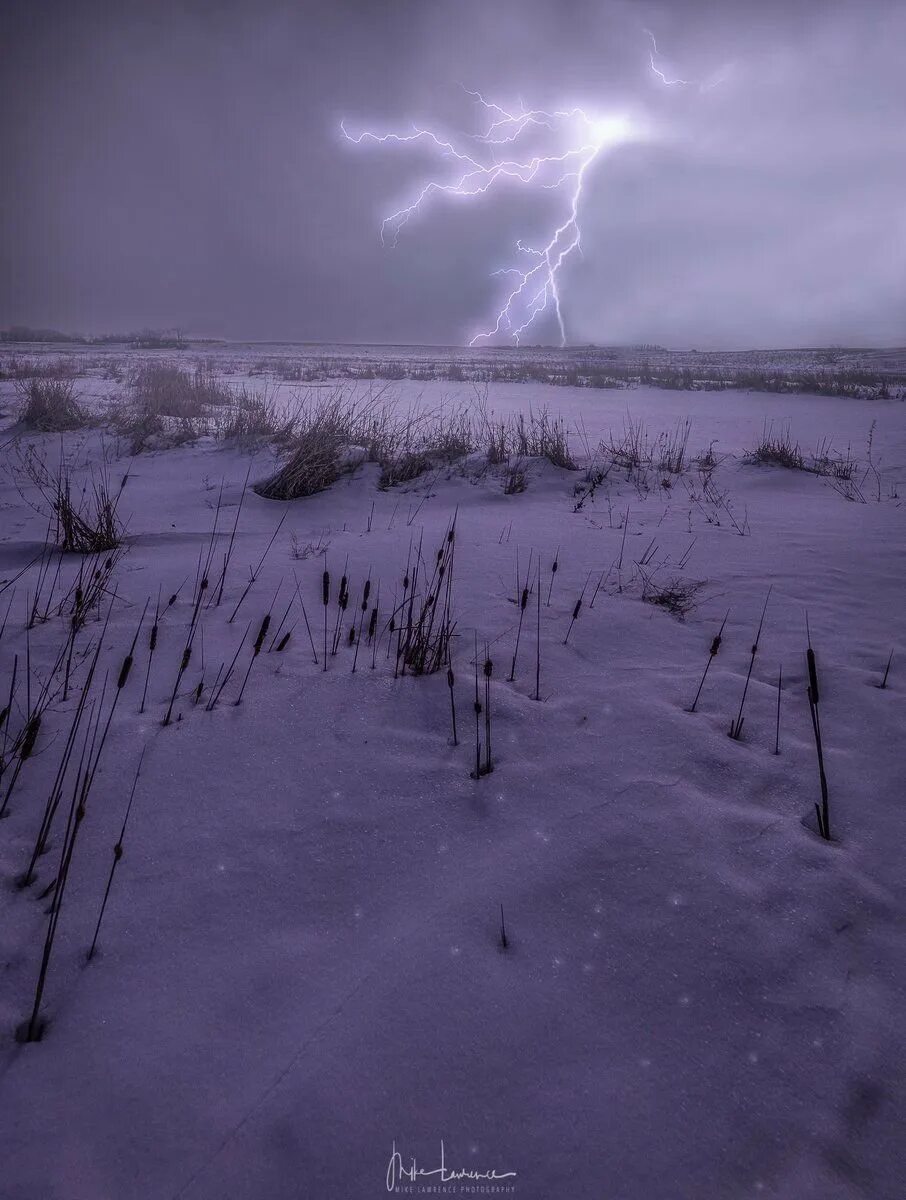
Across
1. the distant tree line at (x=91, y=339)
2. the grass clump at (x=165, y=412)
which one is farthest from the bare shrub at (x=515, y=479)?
the distant tree line at (x=91, y=339)

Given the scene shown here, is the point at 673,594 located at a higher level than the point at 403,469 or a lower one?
lower

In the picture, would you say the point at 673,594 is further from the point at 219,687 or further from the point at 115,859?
the point at 115,859

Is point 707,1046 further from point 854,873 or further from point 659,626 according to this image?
point 659,626

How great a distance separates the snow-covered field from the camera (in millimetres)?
946

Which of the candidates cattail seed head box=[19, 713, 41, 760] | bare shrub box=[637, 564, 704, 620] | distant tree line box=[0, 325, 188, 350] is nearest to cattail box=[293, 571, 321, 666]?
cattail seed head box=[19, 713, 41, 760]

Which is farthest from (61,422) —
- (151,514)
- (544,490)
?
(544,490)

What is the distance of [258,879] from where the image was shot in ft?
4.67

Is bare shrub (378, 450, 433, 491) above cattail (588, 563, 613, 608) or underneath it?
above

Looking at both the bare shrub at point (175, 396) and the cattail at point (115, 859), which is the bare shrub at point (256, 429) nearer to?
the bare shrub at point (175, 396)

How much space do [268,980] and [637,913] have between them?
816 millimetres

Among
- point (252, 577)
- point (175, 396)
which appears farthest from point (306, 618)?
point (175, 396)

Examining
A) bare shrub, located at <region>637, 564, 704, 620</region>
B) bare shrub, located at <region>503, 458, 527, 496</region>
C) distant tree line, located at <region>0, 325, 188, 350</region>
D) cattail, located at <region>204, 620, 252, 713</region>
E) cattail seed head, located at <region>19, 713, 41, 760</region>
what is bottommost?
cattail, located at <region>204, 620, 252, 713</region>

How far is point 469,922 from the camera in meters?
1.32

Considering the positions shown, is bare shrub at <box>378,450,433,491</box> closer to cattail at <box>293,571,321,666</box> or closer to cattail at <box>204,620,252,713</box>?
cattail at <box>293,571,321,666</box>
